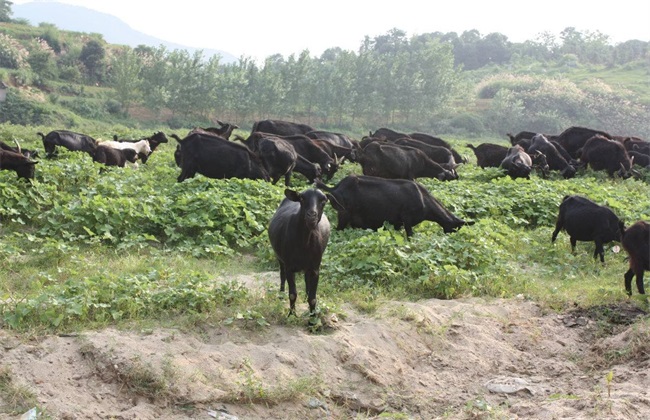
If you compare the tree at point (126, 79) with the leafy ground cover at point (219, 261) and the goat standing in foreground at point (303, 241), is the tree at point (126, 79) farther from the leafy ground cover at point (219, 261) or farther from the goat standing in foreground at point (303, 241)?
the goat standing in foreground at point (303, 241)

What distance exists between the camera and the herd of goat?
7566 millimetres

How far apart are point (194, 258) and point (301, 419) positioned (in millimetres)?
4331

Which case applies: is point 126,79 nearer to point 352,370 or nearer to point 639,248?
point 639,248

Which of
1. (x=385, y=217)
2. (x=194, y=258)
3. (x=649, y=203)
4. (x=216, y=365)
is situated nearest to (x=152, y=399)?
(x=216, y=365)

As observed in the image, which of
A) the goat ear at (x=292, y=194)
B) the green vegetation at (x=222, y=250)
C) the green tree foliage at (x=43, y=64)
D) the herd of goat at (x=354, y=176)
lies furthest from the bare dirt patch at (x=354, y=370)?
the green tree foliage at (x=43, y=64)

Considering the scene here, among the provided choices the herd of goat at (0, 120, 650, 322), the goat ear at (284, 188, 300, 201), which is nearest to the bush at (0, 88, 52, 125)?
the herd of goat at (0, 120, 650, 322)

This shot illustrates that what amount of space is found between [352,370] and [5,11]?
76.0 metres

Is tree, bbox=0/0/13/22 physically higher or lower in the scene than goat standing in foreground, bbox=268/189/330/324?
higher

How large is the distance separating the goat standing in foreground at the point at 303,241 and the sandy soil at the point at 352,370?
0.47 metres

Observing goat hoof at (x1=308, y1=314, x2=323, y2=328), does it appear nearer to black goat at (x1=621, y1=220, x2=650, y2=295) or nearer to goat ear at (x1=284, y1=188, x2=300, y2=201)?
goat ear at (x1=284, y1=188, x2=300, y2=201)

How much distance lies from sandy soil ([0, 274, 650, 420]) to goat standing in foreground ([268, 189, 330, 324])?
0.47 metres

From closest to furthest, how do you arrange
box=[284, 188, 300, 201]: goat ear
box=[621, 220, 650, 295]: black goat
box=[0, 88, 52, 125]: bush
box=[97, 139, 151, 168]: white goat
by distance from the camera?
box=[284, 188, 300, 201]: goat ear < box=[621, 220, 650, 295]: black goat < box=[97, 139, 151, 168]: white goat < box=[0, 88, 52, 125]: bush

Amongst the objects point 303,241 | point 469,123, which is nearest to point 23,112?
point 469,123

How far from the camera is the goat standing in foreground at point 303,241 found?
23.6 ft
